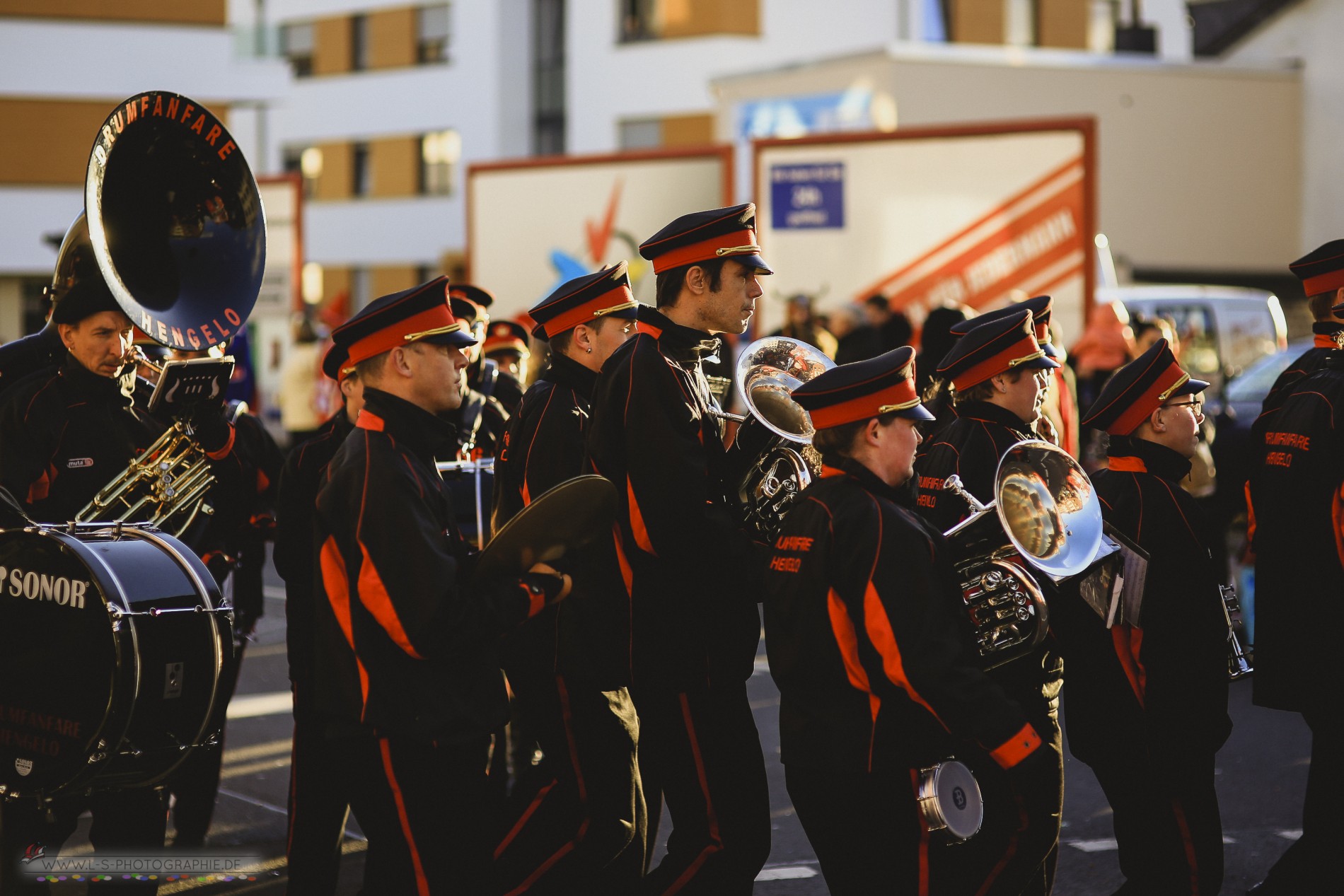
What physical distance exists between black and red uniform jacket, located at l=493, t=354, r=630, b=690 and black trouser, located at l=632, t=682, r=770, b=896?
177 mm

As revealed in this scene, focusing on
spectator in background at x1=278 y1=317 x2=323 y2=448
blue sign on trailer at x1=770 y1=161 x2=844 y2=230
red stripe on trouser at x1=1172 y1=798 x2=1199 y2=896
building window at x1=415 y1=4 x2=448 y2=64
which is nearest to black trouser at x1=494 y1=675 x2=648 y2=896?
red stripe on trouser at x1=1172 y1=798 x2=1199 y2=896

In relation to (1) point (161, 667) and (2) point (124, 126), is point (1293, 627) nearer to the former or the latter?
(1) point (161, 667)

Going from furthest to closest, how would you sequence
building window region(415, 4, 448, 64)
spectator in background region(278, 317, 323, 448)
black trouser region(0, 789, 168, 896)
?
building window region(415, 4, 448, 64) → spectator in background region(278, 317, 323, 448) → black trouser region(0, 789, 168, 896)

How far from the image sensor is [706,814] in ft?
15.6

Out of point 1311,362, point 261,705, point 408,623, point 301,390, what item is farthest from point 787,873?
point 301,390

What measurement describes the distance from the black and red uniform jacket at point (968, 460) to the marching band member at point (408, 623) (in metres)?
1.42

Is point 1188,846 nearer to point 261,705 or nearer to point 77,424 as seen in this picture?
point 77,424

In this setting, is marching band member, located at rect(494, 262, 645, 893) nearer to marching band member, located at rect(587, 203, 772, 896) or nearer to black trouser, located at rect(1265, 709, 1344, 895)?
marching band member, located at rect(587, 203, 772, 896)

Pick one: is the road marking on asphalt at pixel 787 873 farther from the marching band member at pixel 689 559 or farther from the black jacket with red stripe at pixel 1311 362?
the black jacket with red stripe at pixel 1311 362

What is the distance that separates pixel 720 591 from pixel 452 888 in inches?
47.9

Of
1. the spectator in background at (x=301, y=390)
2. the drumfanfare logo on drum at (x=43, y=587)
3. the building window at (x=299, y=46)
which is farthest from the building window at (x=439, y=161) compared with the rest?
the drumfanfare logo on drum at (x=43, y=587)

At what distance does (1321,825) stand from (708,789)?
1.87 metres

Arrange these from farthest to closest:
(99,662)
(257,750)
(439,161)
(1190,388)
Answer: (439,161) < (257,750) < (1190,388) < (99,662)

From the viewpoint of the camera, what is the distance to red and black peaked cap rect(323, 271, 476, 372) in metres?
4.15
